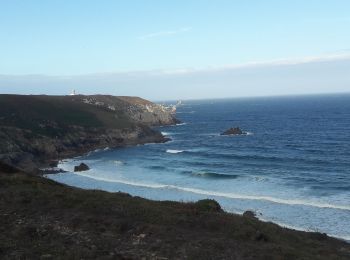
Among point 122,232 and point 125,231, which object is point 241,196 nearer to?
point 125,231

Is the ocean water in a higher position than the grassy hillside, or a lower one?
lower

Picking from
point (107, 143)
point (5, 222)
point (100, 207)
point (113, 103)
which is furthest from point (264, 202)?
point (113, 103)

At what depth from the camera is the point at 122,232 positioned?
18375 mm

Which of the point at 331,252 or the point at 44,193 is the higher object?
the point at 44,193

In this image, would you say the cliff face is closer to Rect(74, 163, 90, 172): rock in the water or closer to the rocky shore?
Rect(74, 163, 90, 172): rock in the water

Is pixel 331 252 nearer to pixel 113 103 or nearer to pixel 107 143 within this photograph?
pixel 107 143

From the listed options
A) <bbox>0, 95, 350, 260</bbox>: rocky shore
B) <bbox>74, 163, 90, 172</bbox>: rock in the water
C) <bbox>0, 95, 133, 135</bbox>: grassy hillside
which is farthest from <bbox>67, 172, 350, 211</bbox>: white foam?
<bbox>0, 95, 133, 135</bbox>: grassy hillside

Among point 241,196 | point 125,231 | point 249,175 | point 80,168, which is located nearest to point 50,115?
point 80,168

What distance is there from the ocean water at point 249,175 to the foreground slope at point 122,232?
14928mm

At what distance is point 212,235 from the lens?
61.1 feet

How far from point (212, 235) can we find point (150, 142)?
86240mm

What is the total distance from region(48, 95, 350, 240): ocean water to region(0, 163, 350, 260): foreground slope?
14928mm

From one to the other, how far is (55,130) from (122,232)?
261ft

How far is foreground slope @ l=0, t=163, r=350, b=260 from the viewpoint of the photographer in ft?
52.9
